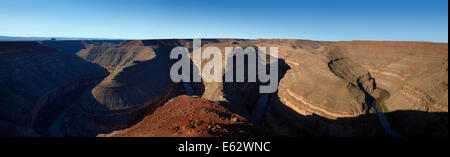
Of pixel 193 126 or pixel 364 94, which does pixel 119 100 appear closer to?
pixel 193 126

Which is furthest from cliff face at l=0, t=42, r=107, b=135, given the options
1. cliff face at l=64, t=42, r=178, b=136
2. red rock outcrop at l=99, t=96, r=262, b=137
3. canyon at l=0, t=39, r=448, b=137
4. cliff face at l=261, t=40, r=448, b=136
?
cliff face at l=261, t=40, r=448, b=136

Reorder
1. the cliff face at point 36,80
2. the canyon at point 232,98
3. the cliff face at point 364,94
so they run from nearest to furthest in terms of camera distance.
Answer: the canyon at point 232,98 < the cliff face at point 36,80 < the cliff face at point 364,94

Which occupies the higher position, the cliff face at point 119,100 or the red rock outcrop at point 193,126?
the red rock outcrop at point 193,126

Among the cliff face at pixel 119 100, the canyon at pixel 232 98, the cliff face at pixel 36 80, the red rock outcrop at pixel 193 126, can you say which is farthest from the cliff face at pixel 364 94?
the cliff face at pixel 36 80

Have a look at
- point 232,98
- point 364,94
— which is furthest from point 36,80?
point 364,94

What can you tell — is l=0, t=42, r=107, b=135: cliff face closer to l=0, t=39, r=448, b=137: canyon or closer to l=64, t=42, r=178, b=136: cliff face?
l=0, t=39, r=448, b=137: canyon

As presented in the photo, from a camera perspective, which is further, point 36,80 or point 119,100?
point 36,80

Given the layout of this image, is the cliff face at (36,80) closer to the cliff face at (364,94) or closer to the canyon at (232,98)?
the canyon at (232,98)

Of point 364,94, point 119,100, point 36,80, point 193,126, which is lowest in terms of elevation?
point 119,100
